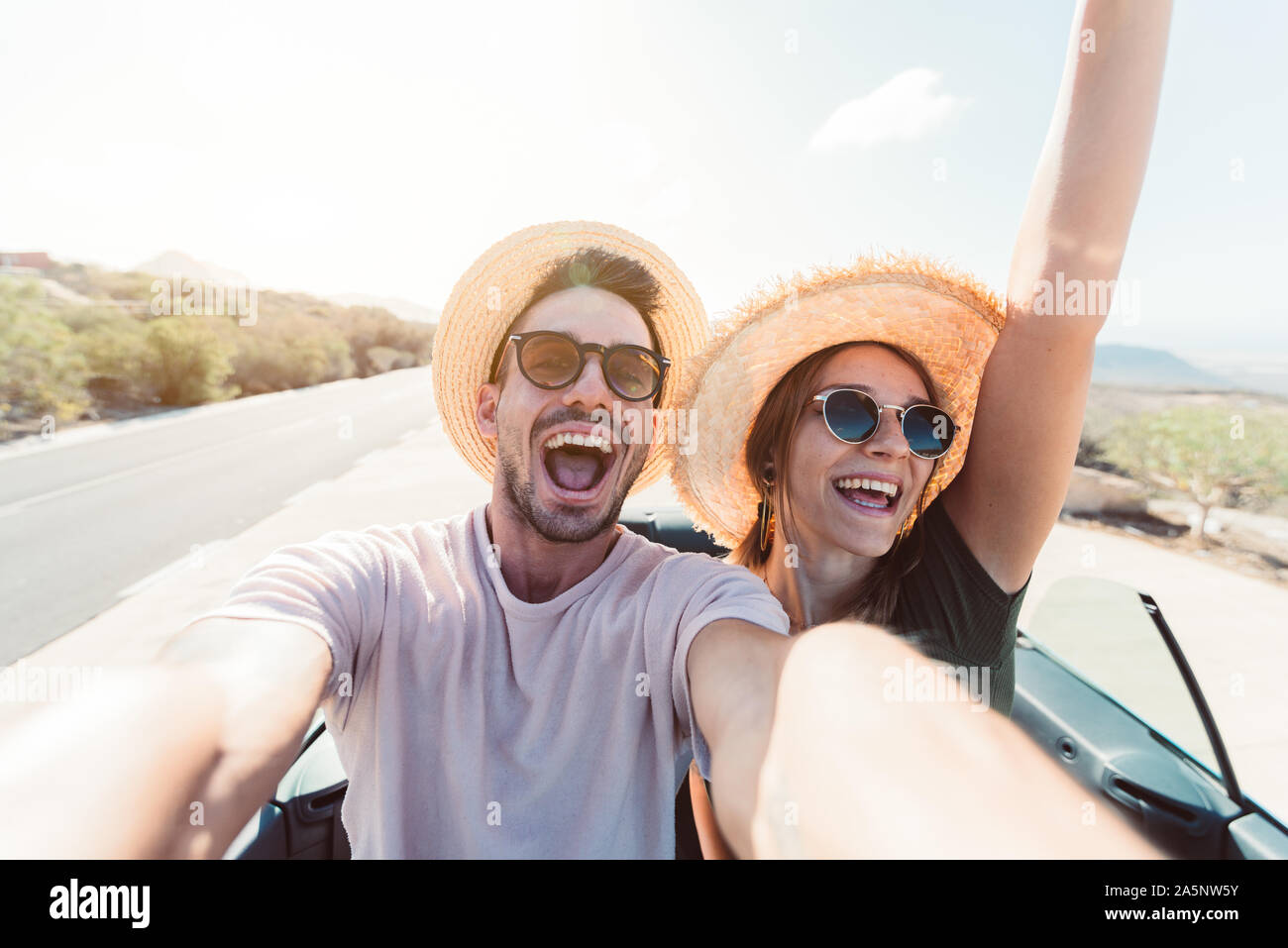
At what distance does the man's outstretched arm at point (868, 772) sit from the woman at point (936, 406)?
722 mm

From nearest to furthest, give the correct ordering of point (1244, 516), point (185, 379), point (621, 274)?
point (621, 274), point (1244, 516), point (185, 379)

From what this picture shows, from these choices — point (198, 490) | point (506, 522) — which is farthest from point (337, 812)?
point (198, 490)

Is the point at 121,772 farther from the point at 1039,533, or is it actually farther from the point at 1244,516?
the point at 1244,516

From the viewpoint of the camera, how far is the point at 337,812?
1793mm

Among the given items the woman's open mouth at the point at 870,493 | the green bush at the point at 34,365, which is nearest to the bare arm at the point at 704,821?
the woman's open mouth at the point at 870,493

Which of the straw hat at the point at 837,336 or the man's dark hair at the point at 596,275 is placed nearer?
the straw hat at the point at 837,336

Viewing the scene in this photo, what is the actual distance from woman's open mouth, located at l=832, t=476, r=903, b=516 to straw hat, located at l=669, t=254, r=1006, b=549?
0.20 metres

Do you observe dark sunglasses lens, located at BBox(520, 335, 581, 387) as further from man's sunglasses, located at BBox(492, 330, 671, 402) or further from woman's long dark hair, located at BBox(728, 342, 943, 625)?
woman's long dark hair, located at BBox(728, 342, 943, 625)

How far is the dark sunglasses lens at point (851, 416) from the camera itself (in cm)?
179

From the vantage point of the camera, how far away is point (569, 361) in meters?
1.76

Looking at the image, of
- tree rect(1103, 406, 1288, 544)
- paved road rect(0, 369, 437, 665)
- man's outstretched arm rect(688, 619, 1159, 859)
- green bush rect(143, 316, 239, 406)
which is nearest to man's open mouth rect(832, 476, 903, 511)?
man's outstretched arm rect(688, 619, 1159, 859)

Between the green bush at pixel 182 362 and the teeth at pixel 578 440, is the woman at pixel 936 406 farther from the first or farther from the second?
the green bush at pixel 182 362

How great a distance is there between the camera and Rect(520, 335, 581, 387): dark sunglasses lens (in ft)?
5.75
